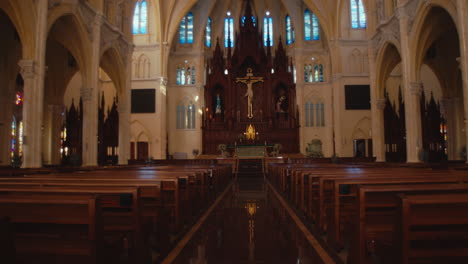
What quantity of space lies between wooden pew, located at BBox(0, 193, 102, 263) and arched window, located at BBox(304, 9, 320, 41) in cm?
3384

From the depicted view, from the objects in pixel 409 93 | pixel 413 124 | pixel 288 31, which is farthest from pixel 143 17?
pixel 413 124

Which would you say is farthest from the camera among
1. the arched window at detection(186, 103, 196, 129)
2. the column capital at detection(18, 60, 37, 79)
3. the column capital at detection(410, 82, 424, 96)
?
the arched window at detection(186, 103, 196, 129)

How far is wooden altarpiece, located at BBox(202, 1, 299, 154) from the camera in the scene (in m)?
32.8

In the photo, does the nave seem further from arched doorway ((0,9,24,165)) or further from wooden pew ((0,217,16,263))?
arched doorway ((0,9,24,165))

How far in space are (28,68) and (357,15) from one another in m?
26.6

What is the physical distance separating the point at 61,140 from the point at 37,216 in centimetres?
2586

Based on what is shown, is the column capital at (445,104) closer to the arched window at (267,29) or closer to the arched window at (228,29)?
the arched window at (267,29)

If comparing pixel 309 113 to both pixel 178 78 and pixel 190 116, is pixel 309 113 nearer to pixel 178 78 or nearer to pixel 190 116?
pixel 190 116

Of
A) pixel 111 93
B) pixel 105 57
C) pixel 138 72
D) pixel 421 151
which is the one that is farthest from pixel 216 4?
pixel 421 151

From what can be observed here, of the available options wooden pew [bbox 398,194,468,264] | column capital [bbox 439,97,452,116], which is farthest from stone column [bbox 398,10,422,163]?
wooden pew [bbox 398,194,468,264]

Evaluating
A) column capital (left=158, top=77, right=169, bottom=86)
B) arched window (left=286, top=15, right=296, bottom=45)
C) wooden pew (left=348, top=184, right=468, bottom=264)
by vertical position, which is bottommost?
wooden pew (left=348, top=184, right=468, bottom=264)

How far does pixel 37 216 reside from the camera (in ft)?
9.74

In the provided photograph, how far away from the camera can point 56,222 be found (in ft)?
9.52

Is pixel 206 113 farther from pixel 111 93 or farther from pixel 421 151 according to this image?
pixel 421 151
